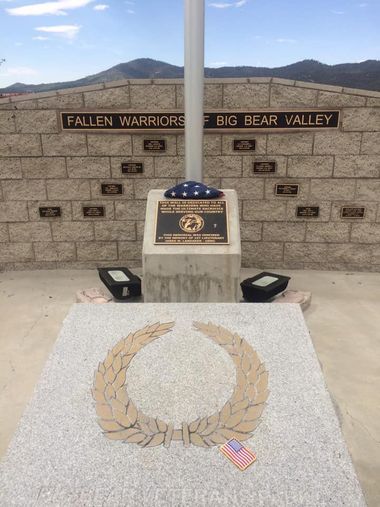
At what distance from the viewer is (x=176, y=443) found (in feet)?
7.29

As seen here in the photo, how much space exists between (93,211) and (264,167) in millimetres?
2613

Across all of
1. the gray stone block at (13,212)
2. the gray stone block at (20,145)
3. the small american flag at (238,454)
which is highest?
the gray stone block at (20,145)

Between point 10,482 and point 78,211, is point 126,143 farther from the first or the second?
point 10,482

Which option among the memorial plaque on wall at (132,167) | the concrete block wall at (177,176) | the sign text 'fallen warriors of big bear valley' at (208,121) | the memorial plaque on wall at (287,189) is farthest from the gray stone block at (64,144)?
the memorial plaque on wall at (287,189)

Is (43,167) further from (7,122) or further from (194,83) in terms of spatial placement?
(194,83)

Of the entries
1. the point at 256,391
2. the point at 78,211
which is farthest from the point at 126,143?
the point at 256,391

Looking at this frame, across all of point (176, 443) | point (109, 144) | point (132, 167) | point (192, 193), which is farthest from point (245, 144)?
point (176, 443)

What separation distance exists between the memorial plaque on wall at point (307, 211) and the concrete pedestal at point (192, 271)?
2.07 m

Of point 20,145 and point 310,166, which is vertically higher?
point 20,145

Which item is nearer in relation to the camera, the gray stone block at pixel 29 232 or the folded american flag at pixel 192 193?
the folded american flag at pixel 192 193

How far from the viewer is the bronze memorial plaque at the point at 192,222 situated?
456cm

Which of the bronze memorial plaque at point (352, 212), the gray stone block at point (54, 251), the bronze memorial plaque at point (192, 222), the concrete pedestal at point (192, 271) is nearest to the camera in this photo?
the concrete pedestal at point (192, 271)

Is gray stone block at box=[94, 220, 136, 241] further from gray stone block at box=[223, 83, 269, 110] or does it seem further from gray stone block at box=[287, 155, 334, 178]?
gray stone block at box=[287, 155, 334, 178]

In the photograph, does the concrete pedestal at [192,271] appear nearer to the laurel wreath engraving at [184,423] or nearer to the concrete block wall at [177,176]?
the laurel wreath engraving at [184,423]
